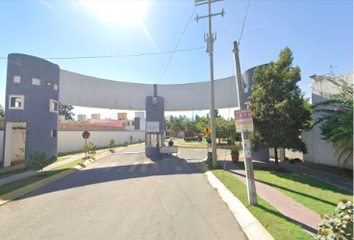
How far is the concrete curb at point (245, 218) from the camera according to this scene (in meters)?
3.52

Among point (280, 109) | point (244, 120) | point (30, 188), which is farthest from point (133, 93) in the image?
point (244, 120)

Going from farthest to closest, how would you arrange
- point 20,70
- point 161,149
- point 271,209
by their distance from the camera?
point 161,149, point 20,70, point 271,209

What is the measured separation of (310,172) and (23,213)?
41.7 ft

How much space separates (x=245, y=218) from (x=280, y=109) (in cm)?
646

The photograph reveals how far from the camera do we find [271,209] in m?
4.63

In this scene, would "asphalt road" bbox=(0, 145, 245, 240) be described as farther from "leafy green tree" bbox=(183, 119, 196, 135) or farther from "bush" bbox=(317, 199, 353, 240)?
"leafy green tree" bbox=(183, 119, 196, 135)

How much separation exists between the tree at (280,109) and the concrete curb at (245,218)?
14.9 ft

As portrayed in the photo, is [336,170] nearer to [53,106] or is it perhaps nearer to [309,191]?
[309,191]

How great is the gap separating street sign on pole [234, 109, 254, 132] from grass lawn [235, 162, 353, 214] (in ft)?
9.37

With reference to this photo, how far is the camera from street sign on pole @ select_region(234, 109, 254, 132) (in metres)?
5.12

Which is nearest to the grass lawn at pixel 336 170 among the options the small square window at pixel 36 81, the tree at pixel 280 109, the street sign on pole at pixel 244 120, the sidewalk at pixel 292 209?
the tree at pixel 280 109

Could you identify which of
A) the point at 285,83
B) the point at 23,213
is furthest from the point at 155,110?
the point at 23,213

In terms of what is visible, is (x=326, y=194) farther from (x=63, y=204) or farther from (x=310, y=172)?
(x=63, y=204)

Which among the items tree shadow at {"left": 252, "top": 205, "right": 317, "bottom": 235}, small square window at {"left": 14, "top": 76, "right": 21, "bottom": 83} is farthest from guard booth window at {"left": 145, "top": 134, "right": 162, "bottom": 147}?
tree shadow at {"left": 252, "top": 205, "right": 317, "bottom": 235}
